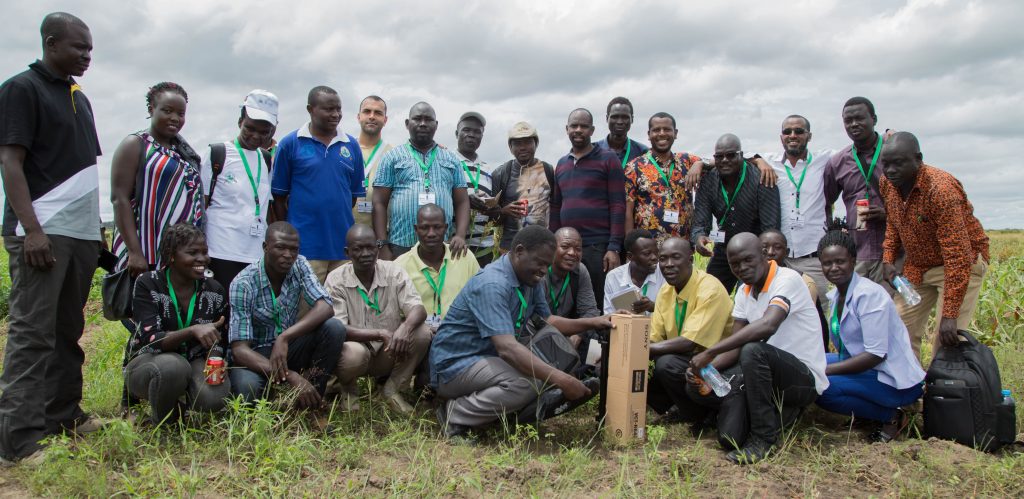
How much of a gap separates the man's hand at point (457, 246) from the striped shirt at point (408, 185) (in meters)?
0.22

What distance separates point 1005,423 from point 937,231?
1.35 metres

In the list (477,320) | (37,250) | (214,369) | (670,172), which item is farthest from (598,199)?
(37,250)

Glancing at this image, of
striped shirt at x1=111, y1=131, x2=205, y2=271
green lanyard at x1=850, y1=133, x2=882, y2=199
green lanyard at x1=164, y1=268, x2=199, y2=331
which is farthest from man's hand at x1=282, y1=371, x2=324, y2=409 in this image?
green lanyard at x1=850, y1=133, x2=882, y2=199

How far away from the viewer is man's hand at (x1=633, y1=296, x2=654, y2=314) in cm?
561

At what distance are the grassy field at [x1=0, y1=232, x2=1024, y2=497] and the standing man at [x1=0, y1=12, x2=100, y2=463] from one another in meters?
0.40

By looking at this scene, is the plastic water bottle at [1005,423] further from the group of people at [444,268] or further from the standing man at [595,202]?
the standing man at [595,202]

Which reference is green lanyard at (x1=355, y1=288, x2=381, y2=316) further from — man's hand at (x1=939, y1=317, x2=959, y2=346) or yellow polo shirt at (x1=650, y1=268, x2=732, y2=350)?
man's hand at (x1=939, y1=317, x2=959, y2=346)

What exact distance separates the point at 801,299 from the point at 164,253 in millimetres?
4184

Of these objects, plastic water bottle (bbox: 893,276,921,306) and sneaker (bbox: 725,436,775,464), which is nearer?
sneaker (bbox: 725,436,775,464)

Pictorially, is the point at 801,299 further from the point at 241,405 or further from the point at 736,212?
the point at 241,405

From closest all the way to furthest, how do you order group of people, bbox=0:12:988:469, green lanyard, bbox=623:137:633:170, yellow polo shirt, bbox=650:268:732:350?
1. group of people, bbox=0:12:988:469
2. yellow polo shirt, bbox=650:268:732:350
3. green lanyard, bbox=623:137:633:170

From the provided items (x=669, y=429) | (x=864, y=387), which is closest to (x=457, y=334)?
(x=669, y=429)

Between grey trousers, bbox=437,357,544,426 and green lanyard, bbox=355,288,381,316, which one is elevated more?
green lanyard, bbox=355,288,381,316

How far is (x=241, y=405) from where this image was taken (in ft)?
13.9
